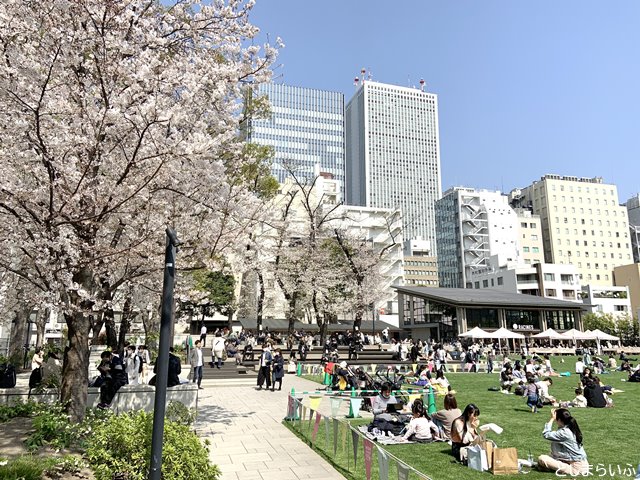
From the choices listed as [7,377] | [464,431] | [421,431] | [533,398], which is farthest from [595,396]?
[7,377]

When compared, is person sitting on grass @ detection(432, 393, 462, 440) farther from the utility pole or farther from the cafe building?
the cafe building

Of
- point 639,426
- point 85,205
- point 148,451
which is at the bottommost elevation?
point 639,426

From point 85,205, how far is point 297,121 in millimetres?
130901

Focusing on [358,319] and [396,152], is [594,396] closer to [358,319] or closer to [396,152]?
[358,319]

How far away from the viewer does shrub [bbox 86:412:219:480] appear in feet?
20.8

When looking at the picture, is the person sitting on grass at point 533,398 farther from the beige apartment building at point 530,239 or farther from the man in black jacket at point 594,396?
the beige apartment building at point 530,239

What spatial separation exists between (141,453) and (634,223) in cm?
14410

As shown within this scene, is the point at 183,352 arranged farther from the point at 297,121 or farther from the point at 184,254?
the point at 297,121

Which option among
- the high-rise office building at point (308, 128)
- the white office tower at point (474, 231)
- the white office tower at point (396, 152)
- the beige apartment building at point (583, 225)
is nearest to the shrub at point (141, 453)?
the white office tower at point (474, 231)

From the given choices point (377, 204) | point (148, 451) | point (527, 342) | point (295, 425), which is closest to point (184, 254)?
Answer: point (148, 451)

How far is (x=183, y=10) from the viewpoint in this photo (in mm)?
10781

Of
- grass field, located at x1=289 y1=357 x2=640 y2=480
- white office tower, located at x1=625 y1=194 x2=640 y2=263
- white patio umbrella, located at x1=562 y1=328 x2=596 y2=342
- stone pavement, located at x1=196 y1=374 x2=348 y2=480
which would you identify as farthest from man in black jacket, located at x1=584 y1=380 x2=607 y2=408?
white office tower, located at x1=625 y1=194 x2=640 y2=263

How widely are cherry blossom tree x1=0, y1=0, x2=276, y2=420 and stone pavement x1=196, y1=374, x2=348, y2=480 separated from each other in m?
3.37

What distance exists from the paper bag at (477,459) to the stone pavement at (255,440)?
2510 millimetres
